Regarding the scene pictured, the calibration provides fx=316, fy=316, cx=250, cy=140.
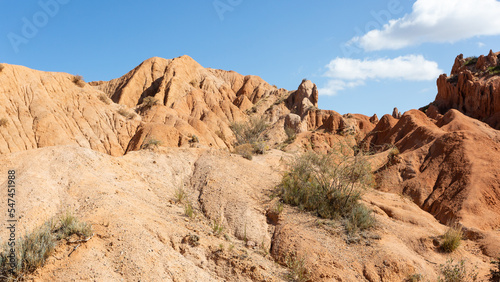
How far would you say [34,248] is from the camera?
6.21m

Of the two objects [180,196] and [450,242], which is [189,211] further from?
[450,242]

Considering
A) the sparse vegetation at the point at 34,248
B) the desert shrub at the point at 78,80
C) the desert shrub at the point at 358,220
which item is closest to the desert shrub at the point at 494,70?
the desert shrub at the point at 358,220

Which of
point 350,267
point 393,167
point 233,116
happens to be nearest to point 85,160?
point 350,267

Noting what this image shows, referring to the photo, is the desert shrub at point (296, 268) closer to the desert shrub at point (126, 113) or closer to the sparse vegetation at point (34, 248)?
the sparse vegetation at point (34, 248)

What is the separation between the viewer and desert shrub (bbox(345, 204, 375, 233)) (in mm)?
9845

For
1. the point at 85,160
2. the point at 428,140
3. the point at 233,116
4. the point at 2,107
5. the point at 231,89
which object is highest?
the point at 231,89

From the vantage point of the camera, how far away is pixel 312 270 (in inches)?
319

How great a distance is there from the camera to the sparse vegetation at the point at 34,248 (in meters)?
5.95

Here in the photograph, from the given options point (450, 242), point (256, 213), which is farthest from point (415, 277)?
point (256, 213)

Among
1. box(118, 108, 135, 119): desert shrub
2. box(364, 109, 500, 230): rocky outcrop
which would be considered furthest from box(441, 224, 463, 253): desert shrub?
box(118, 108, 135, 119): desert shrub

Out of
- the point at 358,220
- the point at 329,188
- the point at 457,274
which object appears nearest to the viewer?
the point at 457,274

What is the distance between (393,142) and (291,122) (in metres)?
21.8

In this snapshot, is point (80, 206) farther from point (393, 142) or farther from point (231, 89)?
point (231, 89)

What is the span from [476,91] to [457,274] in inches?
1433
